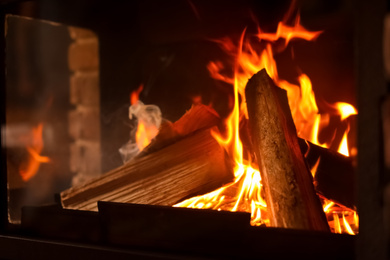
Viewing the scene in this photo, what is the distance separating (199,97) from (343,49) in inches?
19.4

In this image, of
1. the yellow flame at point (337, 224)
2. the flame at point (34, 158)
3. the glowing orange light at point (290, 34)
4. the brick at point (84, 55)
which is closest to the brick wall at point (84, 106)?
the brick at point (84, 55)

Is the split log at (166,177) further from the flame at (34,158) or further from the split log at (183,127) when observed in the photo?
the flame at (34,158)

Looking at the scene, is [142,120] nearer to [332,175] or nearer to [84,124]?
[84,124]

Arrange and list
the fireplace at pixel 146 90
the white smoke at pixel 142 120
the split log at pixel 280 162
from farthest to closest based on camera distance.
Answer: the white smoke at pixel 142 120
the split log at pixel 280 162
the fireplace at pixel 146 90

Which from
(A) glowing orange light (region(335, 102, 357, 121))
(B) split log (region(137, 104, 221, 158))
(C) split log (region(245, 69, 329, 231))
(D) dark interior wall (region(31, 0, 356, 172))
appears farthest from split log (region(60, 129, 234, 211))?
(A) glowing orange light (region(335, 102, 357, 121))

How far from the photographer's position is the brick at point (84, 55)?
1.90m

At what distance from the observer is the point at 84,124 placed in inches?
76.5

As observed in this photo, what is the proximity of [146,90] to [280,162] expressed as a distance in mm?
738

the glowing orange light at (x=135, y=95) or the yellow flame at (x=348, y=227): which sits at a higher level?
the glowing orange light at (x=135, y=95)

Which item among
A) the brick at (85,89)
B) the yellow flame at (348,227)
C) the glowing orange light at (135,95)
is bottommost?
the yellow flame at (348,227)

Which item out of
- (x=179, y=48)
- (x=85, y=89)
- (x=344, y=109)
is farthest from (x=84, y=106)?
(x=344, y=109)

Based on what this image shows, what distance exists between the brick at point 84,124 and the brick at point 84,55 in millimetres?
176

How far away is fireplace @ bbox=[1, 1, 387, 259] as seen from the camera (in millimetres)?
836

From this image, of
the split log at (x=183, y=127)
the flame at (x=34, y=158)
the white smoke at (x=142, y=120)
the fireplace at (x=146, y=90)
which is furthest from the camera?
the flame at (x=34, y=158)
